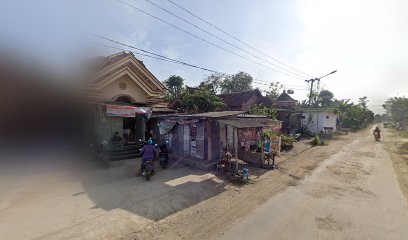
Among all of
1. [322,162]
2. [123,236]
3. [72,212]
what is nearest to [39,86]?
[72,212]

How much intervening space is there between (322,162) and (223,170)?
7826 millimetres

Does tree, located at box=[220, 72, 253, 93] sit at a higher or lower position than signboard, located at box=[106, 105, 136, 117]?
higher

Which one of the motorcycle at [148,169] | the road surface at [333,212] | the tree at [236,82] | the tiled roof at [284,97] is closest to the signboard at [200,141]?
the motorcycle at [148,169]

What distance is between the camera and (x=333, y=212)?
25.5ft

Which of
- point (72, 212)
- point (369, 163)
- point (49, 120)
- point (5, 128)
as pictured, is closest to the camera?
→ point (72, 212)

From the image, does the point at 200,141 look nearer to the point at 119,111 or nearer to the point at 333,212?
the point at 119,111

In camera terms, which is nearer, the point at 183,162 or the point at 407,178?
the point at 407,178

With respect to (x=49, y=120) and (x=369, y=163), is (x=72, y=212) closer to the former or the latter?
(x=49, y=120)

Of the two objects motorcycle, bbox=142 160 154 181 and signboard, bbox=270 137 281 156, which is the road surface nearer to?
signboard, bbox=270 137 281 156

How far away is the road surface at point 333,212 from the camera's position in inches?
252

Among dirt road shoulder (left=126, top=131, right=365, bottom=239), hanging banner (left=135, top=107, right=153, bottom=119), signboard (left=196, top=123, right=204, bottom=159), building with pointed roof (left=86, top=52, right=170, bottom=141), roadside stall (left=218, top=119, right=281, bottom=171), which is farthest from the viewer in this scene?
hanging banner (left=135, top=107, right=153, bottom=119)

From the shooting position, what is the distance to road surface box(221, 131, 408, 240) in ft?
21.0

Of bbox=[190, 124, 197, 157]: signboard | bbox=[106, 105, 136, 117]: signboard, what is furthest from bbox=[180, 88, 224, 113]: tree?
bbox=[190, 124, 197, 157]: signboard

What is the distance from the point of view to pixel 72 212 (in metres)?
7.44
